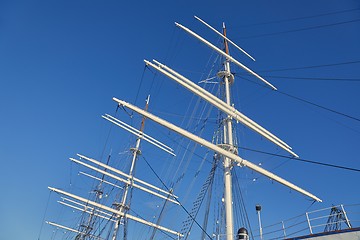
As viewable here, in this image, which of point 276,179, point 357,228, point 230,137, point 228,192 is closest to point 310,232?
point 357,228

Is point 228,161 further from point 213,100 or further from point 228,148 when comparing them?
point 213,100

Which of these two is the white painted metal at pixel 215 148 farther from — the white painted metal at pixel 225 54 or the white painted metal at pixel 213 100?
the white painted metal at pixel 225 54

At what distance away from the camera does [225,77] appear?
63.7 feet

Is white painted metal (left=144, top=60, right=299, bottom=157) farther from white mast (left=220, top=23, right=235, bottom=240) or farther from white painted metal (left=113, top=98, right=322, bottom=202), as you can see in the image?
white painted metal (left=113, top=98, right=322, bottom=202)

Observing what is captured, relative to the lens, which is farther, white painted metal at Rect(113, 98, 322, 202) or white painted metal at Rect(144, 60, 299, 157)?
white painted metal at Rect(144, 60, 299, 157)

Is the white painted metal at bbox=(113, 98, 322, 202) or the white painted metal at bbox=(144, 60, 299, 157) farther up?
the white painted metal at bbox=(144, 60, 299, 157)

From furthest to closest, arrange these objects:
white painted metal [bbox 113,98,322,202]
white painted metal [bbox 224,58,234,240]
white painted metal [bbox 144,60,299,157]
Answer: white painted metal [bbox 144,60,299,157]
white painted metal [bbox 113,98,322,202]
white painted metal [bbox 224,58,234,240]

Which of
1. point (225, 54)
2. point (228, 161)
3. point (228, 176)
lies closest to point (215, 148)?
point (228, 161)

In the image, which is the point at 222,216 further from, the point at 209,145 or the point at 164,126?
the point at 164,126

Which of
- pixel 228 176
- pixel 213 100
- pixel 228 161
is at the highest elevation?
pixel 213 100

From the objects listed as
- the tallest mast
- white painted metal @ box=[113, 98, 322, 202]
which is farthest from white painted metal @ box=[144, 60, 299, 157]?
white painted metal @ box=[113, 98, 322, 202]

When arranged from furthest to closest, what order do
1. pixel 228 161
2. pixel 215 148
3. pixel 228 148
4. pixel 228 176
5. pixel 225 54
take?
pixel 225 54
pixel 228 148
pixel 228 161
pixel 228 176
pixel 215 148

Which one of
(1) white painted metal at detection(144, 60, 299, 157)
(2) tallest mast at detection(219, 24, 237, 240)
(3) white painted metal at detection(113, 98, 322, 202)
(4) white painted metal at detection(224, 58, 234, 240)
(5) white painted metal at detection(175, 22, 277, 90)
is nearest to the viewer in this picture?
(4) white painted metal at detection(224, 58, 234, 240)

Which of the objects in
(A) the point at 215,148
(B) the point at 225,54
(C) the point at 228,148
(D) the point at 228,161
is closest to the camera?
(A) the point at 215,148
